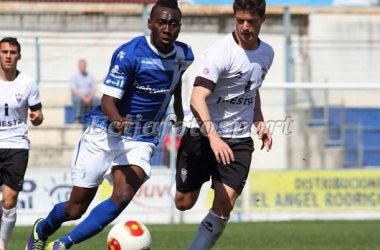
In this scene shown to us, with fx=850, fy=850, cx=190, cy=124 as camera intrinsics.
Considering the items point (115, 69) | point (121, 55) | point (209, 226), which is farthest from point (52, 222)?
point (121, 55)

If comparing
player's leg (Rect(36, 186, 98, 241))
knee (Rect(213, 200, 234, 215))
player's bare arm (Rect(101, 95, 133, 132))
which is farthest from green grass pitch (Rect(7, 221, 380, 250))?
player's bare arm (Rect(101, 95, 133, 132))

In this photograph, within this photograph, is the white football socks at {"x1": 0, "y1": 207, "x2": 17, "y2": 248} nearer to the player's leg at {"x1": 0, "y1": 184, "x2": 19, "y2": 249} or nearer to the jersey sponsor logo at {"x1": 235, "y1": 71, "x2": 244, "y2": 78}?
the player's leg at {"x1": 0, "y1": 184, "x2": 19, "y2": 249}

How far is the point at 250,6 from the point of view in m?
6.81

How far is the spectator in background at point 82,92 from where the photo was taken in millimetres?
15867

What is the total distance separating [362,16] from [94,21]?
6.06 m

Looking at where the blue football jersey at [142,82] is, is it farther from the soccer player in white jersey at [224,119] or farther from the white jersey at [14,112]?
the white jersey at [14,112]

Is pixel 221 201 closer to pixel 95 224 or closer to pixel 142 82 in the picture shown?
pixel 95 224

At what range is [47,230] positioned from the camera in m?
7.61

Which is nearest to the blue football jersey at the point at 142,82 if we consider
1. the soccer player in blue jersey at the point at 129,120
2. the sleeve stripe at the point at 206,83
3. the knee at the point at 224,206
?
the soccer player in blue jersey at the point at 129,120

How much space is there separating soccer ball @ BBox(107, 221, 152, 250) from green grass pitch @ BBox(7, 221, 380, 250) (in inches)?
103

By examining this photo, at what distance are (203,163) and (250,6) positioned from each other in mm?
1511

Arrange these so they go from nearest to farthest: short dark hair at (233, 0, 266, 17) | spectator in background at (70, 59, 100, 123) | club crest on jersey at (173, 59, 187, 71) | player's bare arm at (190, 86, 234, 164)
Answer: player's bare arm at (190, 86, 234, 164) < short dark hair at (233, 0, 266, 17) < club crest on jersey at (173, 59, 187, 71) < spectator in background at (70, 59, 100, 123)

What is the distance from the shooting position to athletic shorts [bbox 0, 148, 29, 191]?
29.8 ft

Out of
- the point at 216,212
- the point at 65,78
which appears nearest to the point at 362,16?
the point at 65,78
